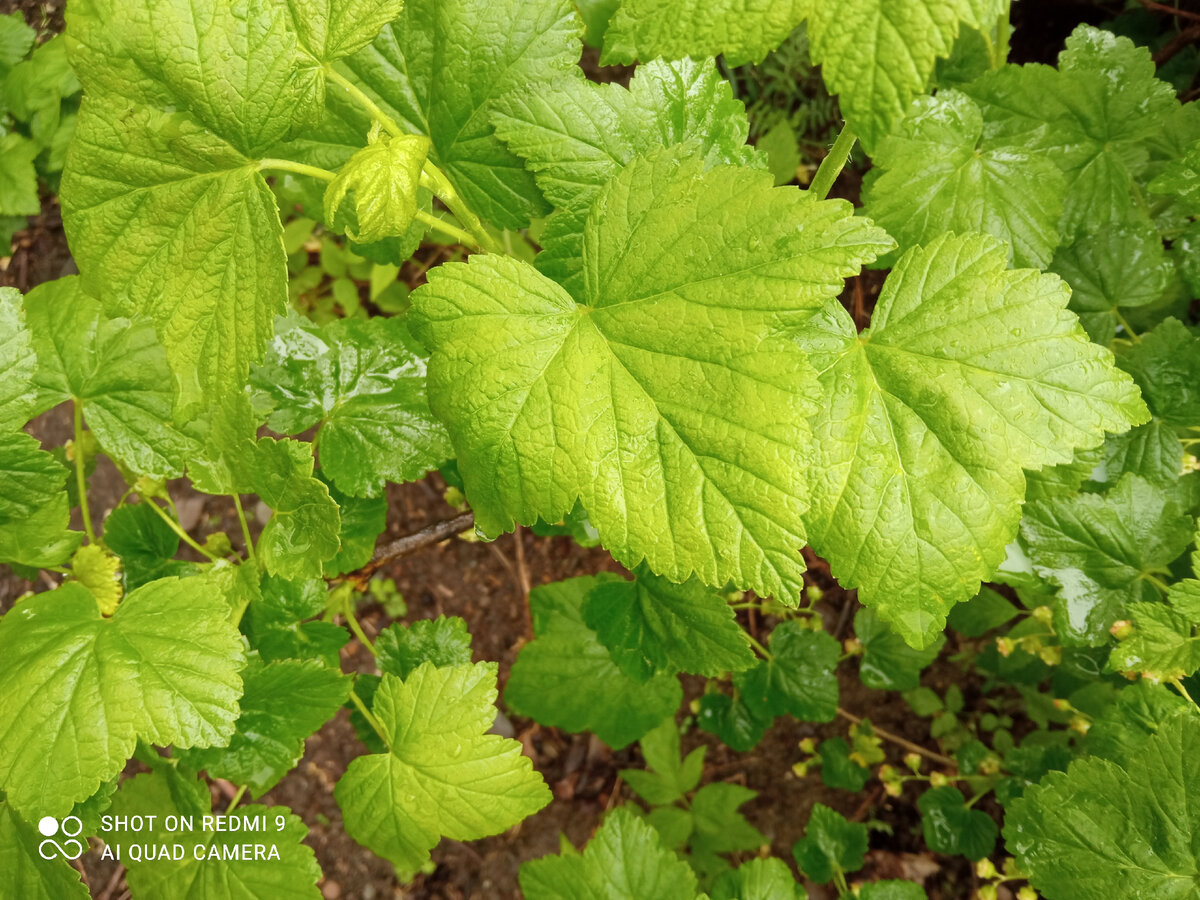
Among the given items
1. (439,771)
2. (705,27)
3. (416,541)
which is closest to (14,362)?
(416,541)

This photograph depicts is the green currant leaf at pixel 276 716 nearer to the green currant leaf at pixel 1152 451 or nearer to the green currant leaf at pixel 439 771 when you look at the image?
the green currant leaf at pixel 439 771

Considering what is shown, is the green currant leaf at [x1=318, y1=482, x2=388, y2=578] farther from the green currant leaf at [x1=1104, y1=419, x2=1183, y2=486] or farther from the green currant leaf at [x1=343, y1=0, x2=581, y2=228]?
the green currant leaf at [x1=1104, y1=419, x2=1183, y2=486]

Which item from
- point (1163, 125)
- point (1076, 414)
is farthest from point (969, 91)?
point (1076, 414)

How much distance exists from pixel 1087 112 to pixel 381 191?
Result: 56.8 inches

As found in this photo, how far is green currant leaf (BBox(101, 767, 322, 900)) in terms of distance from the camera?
1327 mm

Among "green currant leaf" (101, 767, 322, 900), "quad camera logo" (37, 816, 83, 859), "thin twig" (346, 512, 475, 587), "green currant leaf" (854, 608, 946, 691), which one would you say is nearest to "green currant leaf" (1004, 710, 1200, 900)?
"green currant leaf" (854, 608, 946, 691)

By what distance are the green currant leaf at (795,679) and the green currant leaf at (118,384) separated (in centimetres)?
140

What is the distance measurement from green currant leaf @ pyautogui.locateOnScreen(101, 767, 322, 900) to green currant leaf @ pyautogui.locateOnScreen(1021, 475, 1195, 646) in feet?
4.62

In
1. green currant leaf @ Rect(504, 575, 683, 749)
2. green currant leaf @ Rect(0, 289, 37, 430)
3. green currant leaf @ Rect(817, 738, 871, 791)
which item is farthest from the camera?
green currant leaf @ Rect(817, 738, 871, 791)

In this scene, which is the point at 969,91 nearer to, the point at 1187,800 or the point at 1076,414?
the point at 1076,414

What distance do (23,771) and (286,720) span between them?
36cm

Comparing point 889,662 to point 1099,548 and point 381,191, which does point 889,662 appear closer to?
point 1099,548

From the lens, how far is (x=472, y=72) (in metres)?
1.18

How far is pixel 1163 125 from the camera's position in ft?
5.19
